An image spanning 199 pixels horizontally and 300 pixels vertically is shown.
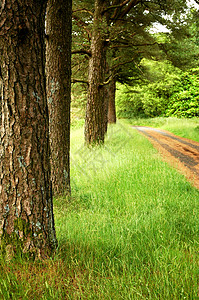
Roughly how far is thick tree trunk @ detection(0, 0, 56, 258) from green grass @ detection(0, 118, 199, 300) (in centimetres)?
27

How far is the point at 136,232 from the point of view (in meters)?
2.88

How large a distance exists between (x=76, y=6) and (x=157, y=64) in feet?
68.3

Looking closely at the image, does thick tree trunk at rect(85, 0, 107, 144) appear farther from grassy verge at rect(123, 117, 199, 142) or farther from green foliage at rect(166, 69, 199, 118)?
green foliage at rect(166, 69, 199, 118)

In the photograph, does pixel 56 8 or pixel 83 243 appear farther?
pixel 56 8

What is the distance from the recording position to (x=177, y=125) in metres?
20.1

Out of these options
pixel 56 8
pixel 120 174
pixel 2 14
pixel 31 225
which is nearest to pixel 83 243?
pixel 31 225

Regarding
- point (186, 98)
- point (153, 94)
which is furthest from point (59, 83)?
point (153, 94)

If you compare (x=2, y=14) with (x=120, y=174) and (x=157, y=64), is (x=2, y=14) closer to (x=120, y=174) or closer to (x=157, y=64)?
(x=120, y=174)

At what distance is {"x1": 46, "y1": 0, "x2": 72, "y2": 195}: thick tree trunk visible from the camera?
4.41m

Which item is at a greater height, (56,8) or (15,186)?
(56,8)

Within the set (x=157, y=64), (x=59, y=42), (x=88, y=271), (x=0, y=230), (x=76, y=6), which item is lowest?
(x=88, y=271)

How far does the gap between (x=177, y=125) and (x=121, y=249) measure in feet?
62.4

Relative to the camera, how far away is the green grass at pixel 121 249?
191 centimetres

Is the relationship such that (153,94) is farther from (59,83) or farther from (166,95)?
(59,83)
